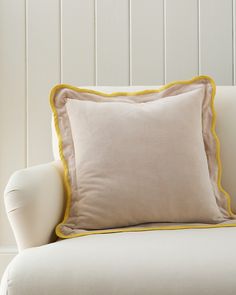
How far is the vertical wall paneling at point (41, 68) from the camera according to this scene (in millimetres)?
2188

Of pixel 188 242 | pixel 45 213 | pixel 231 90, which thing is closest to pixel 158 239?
pixel 188 242

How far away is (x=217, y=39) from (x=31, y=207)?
127 cm

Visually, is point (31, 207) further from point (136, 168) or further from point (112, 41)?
point (112, 41)

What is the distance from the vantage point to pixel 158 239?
126cm

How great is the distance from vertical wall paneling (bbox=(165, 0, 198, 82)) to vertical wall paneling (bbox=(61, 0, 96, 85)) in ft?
1.07

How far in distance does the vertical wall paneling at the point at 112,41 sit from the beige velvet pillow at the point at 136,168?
553 mm

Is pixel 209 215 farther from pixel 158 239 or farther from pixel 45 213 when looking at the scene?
pixel 45 213

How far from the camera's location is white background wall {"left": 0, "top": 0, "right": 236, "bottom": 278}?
7.17 ft

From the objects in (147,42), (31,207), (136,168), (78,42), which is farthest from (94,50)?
(31,207)

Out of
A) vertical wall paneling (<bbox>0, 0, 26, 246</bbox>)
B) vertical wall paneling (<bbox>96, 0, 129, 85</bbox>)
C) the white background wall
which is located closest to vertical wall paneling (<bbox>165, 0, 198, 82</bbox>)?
the white background wall

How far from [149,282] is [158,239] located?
0.64 ft

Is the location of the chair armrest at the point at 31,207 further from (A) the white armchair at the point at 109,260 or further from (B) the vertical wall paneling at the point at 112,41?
(B) the vertical wall paneling at the point at 112,41

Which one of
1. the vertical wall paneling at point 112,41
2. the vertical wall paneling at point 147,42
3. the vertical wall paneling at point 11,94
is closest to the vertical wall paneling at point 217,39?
the vertical wall paneling at point 147,42

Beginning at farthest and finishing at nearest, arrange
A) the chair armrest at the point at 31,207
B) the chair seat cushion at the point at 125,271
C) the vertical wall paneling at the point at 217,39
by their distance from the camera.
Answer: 1. the vertical wall paneling at the point at 217,39
2. the chair armrest at the point at 31,207
3. the chair seat cushion at the point at 125,271
